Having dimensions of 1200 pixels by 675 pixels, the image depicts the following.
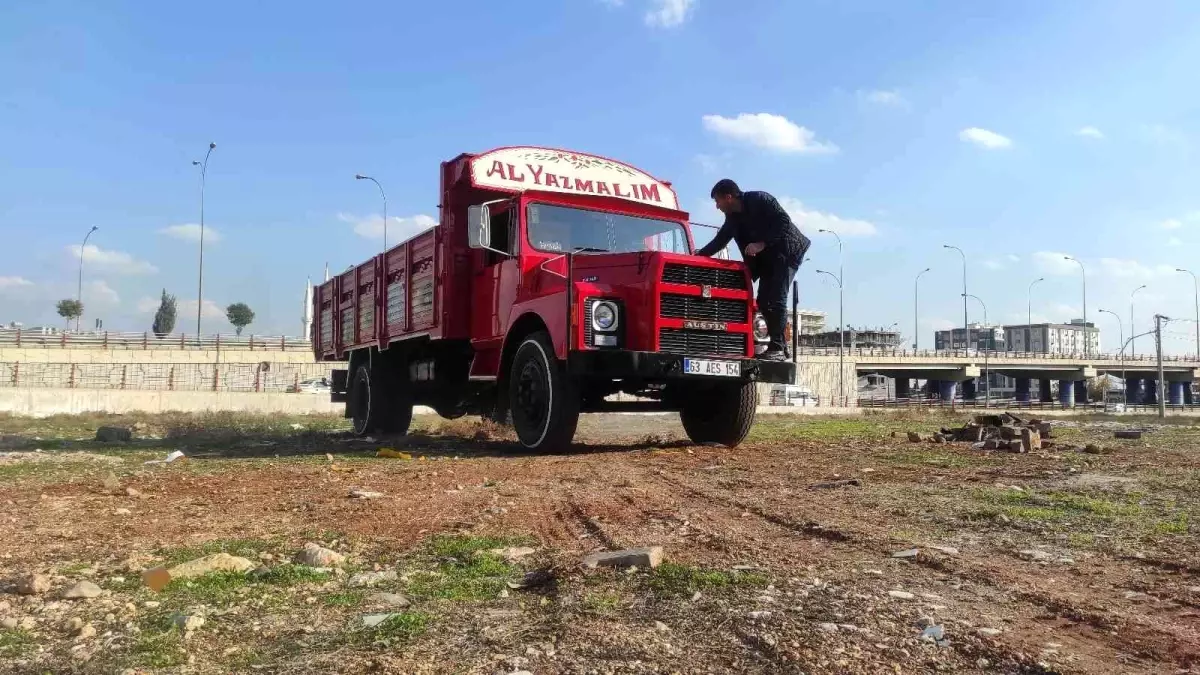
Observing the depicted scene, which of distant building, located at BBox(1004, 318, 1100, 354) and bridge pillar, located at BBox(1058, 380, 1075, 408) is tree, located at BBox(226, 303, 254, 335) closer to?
bridge pillar, located at BBox(1058, 380, 1075, 408)

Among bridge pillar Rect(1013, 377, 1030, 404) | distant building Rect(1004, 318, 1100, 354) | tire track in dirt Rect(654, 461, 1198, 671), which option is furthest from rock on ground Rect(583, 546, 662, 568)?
distant building Rect(1004, 318, 1100, 354)

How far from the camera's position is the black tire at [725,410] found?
31.1ft

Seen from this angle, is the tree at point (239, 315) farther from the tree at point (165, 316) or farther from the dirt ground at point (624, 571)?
the dirt ground at point (624, 571)

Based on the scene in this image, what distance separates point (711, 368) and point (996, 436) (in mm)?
3674

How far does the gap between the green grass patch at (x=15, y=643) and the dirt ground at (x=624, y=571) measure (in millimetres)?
12

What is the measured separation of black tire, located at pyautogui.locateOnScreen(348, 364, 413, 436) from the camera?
41.9 ft

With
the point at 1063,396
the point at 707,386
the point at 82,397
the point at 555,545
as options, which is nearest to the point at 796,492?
the point at 555,545

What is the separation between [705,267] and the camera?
8234 millimetres

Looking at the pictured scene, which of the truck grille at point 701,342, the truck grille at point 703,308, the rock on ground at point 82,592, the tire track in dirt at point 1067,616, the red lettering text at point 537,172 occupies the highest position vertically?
the red lettering text at point 537,172

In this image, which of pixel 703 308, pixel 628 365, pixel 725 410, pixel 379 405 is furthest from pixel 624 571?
pixel 379 405

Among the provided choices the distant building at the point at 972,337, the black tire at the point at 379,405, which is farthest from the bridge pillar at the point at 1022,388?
the black tire at the point at 379,405

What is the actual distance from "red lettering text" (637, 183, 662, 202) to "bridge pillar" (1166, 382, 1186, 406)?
117 meters

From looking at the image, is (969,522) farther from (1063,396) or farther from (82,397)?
(1063,396)

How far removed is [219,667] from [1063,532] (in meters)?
3.85
